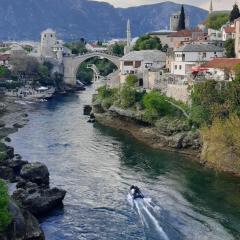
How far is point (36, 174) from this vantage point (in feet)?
132

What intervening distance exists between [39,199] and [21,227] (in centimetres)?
572

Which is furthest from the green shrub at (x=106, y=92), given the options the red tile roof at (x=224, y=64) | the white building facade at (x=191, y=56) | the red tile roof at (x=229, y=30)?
the red tile roof at (x=229, y=30)

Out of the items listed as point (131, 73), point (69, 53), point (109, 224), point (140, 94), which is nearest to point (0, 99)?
point (131, 73)

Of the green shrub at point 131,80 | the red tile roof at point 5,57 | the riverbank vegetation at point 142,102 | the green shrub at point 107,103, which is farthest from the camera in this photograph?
the red tile roof at point 5,57

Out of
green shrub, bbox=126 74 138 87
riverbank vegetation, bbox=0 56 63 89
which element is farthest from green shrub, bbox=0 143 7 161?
riverbank vegetation, bbox=0 56 63 89

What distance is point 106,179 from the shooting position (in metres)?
42.7

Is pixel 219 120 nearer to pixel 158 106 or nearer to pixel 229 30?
pixel 158 106

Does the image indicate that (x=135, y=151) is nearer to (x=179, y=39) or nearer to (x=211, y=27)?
(x=179, y=39)

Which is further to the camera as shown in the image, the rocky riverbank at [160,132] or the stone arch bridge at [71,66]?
the stone arch bridge at [71,66]

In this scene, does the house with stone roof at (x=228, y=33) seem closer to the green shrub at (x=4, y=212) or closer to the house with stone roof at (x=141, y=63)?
the house with stone roof at (x=141, y=63)

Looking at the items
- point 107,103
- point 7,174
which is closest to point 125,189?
point 7,174

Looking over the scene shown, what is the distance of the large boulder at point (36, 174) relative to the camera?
131ft

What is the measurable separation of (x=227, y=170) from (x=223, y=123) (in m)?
4.45

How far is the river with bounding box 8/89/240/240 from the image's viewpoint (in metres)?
32.5
